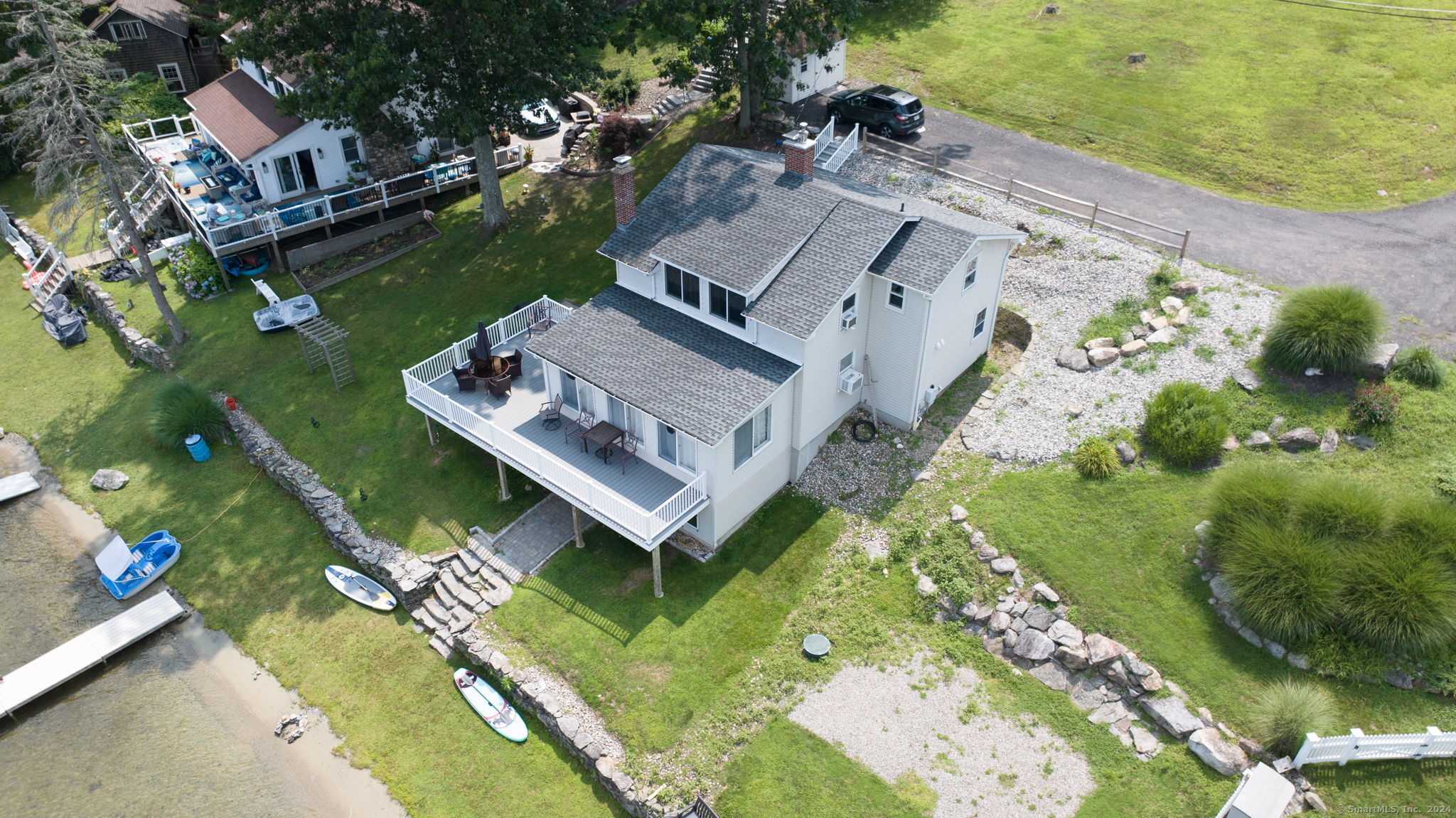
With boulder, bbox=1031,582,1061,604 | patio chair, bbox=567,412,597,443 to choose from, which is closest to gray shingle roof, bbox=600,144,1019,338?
patio chair, bbox=567,412,597,443

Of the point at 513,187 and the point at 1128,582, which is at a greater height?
the point at 513,187

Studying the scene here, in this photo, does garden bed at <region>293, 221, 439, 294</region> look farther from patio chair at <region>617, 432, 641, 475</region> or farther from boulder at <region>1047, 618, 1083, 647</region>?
boulder at <region>1047, 618, 1083, 647</region>

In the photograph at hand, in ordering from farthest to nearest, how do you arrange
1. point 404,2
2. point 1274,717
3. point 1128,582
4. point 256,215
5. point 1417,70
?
point 1417,70 → point 256,215 → point 404,2 → point 1128,582 → point 1274,717

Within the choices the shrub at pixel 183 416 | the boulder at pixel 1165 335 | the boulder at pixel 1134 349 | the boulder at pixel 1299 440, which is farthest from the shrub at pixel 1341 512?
the shrub at pixel 183 416

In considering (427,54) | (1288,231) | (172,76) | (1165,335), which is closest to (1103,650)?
(1165,335)

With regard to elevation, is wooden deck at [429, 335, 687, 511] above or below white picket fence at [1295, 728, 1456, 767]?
above

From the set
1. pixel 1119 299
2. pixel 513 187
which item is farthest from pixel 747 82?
pixel 1119 299

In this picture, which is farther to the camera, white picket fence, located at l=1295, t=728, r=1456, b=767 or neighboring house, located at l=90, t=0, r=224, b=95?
neighboring house, located at l=90, t=0, r=224, b=95

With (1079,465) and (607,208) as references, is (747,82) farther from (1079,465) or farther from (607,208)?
(1079,465)
